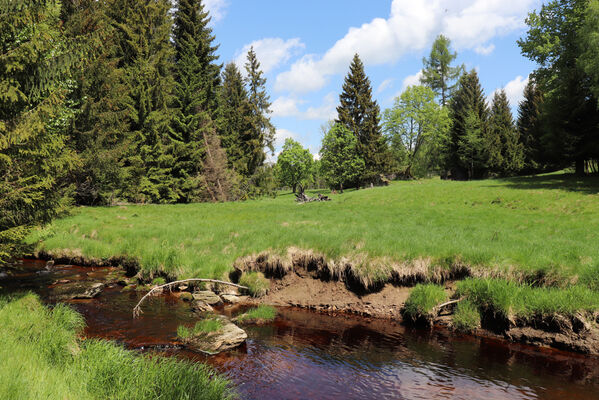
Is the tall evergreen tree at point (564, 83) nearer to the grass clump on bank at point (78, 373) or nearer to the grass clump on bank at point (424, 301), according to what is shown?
the grass clump on bank at point (424, 301)

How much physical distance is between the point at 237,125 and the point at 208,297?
4653cm

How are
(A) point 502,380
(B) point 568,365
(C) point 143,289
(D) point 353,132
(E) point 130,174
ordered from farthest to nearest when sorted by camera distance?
(D) point 353,132
(E) point 130,174
(C) point 143,289
(B) point 568,365
(A) point 502,380

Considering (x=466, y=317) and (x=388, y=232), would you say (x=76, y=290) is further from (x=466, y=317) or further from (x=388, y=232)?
(x=466, y=317)

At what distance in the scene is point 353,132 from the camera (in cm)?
6388

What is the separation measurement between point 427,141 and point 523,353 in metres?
61.9

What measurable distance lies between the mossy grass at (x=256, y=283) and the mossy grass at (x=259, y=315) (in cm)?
177

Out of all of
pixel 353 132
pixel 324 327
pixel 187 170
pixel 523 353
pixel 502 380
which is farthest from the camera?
pixel 353 132

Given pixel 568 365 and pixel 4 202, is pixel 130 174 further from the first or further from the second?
pixel 568 365

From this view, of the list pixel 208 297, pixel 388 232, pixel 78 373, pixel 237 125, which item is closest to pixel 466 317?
pixel 388 232

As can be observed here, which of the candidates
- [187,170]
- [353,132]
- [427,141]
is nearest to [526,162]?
[427,141]

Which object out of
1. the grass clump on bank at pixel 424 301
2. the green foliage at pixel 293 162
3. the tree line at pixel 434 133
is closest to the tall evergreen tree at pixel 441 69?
the tree line at pixel 434 133

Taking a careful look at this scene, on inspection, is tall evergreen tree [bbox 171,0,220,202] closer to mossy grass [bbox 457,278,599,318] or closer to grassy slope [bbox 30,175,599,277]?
grassy slope [bbox 30,175,599,277]

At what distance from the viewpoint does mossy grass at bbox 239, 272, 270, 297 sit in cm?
1376

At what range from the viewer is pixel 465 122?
57938 millimetres
